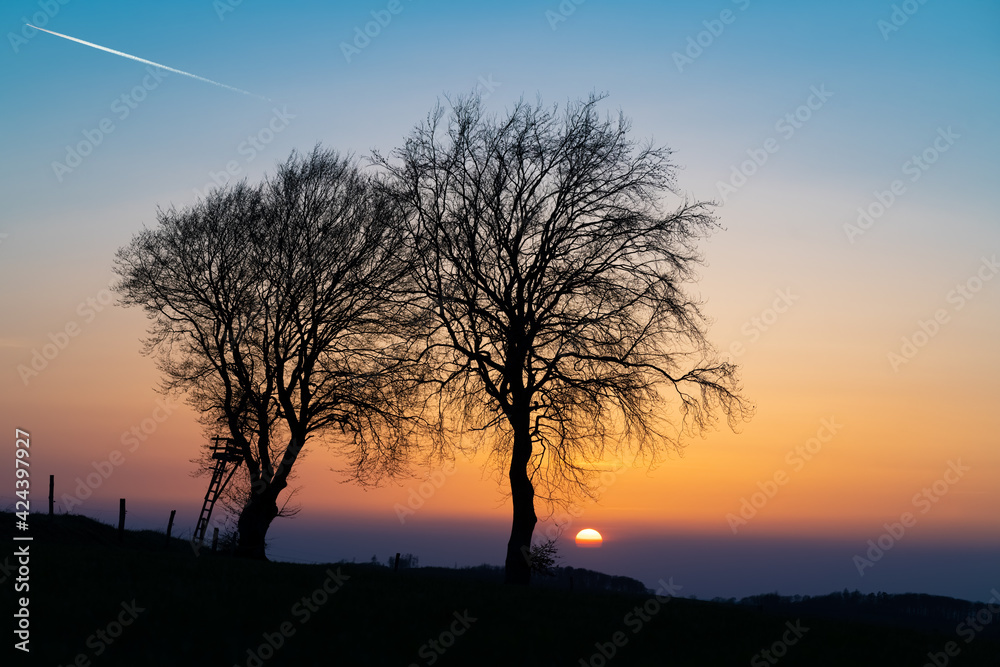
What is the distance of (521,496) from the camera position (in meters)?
26.3

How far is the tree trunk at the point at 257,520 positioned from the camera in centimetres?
3431

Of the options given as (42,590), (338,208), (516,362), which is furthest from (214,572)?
(338,208)

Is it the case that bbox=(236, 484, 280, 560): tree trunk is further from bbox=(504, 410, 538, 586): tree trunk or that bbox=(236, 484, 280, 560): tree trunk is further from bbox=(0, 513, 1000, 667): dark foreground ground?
bbox=(0, 513, 1000, 667): dark foreground ground

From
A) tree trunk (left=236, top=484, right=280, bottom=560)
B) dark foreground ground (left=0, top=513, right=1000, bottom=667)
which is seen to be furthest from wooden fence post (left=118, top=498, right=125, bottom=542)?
A: dark foreground ground (left=0, top=513, right=1000, bottom=667)

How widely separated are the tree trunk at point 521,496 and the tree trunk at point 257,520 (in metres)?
12.5

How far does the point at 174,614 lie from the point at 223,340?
2012 cm

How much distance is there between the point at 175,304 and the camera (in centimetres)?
3362

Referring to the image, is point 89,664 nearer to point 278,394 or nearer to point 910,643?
point 910,643

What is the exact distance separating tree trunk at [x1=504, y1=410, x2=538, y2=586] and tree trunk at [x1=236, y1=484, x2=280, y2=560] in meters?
12.5

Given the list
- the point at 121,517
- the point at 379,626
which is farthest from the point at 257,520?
the point at 379,626

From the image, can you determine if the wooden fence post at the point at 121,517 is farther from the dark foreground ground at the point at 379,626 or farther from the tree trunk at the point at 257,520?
the dark foreground ground at the point at 379,626

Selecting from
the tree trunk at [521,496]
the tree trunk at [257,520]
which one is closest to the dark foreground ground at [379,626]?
the tree trunk at [521,496]

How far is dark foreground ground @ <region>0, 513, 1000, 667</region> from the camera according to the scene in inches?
512

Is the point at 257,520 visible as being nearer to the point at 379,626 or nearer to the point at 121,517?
the point at 121,517
